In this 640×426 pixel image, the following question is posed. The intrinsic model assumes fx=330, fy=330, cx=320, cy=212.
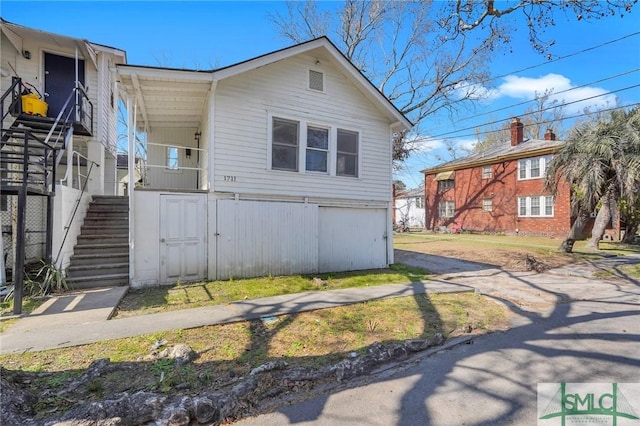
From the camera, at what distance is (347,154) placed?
9.91 meters

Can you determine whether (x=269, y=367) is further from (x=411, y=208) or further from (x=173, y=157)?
(x=411, y=208)

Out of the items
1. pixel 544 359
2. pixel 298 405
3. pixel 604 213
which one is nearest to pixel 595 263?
pixel 604 213

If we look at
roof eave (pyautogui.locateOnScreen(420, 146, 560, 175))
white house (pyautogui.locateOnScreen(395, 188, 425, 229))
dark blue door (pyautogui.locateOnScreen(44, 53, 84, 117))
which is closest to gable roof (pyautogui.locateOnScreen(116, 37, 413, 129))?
dark blue door (pyautogui.locateOnScreen(44, 53, 84, 117))

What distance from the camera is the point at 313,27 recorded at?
2220cm

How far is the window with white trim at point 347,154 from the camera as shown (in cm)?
978

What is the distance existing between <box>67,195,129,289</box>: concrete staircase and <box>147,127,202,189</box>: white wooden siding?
238 cm

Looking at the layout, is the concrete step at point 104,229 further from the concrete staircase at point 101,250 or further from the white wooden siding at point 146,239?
the white wooden siding at point 146,239

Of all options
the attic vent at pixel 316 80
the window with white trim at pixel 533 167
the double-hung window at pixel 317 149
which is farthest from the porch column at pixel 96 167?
the window with white trim at pixel 533 167

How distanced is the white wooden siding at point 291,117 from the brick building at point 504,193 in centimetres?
1400

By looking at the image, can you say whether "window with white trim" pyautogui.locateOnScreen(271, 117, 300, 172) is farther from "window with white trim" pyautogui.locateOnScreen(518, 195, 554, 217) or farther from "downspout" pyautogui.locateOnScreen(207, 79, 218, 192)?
"window with white trim" pyautogui.locateOnScreen(518, 195, 554, 217)

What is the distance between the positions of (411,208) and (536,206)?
1677 centimetres

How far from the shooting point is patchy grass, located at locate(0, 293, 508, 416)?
312 cm

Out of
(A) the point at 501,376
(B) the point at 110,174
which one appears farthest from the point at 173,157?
(A) the point at 501,376

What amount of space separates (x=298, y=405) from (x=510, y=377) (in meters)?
2.22
